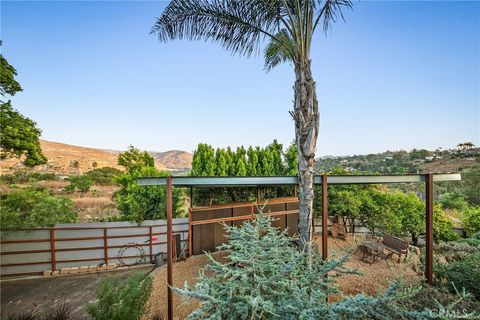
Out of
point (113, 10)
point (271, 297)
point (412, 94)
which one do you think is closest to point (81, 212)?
point (113, 10)

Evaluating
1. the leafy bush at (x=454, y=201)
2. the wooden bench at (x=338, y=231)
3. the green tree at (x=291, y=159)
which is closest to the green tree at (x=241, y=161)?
the green tree at (x=291, y=159)

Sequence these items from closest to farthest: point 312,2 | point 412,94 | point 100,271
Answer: point 312,2, point 100,271, point 412,94

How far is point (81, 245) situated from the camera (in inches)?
300

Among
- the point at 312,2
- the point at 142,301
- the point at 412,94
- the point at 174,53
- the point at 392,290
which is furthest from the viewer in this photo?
the point at 412,94

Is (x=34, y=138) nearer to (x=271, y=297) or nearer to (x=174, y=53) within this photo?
(x=174, y=53)

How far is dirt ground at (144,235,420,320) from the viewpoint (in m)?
4.00

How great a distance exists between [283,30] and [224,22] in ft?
3.83

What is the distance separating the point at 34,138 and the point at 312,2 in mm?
8488

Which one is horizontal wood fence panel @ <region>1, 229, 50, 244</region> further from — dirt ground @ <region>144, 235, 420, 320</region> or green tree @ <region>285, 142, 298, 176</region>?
green tree @ <region>285, 142, 298, 176</region>

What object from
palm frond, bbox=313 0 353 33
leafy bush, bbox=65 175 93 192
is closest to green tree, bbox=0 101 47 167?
palm frond, bbox=313 0 353 33

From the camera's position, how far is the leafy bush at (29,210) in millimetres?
6258

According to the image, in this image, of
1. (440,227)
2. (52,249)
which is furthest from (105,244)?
(440,227)

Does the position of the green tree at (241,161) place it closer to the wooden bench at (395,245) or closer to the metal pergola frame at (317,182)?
the metal pergola frame at (317,182)

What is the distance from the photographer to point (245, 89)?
35.4ft
